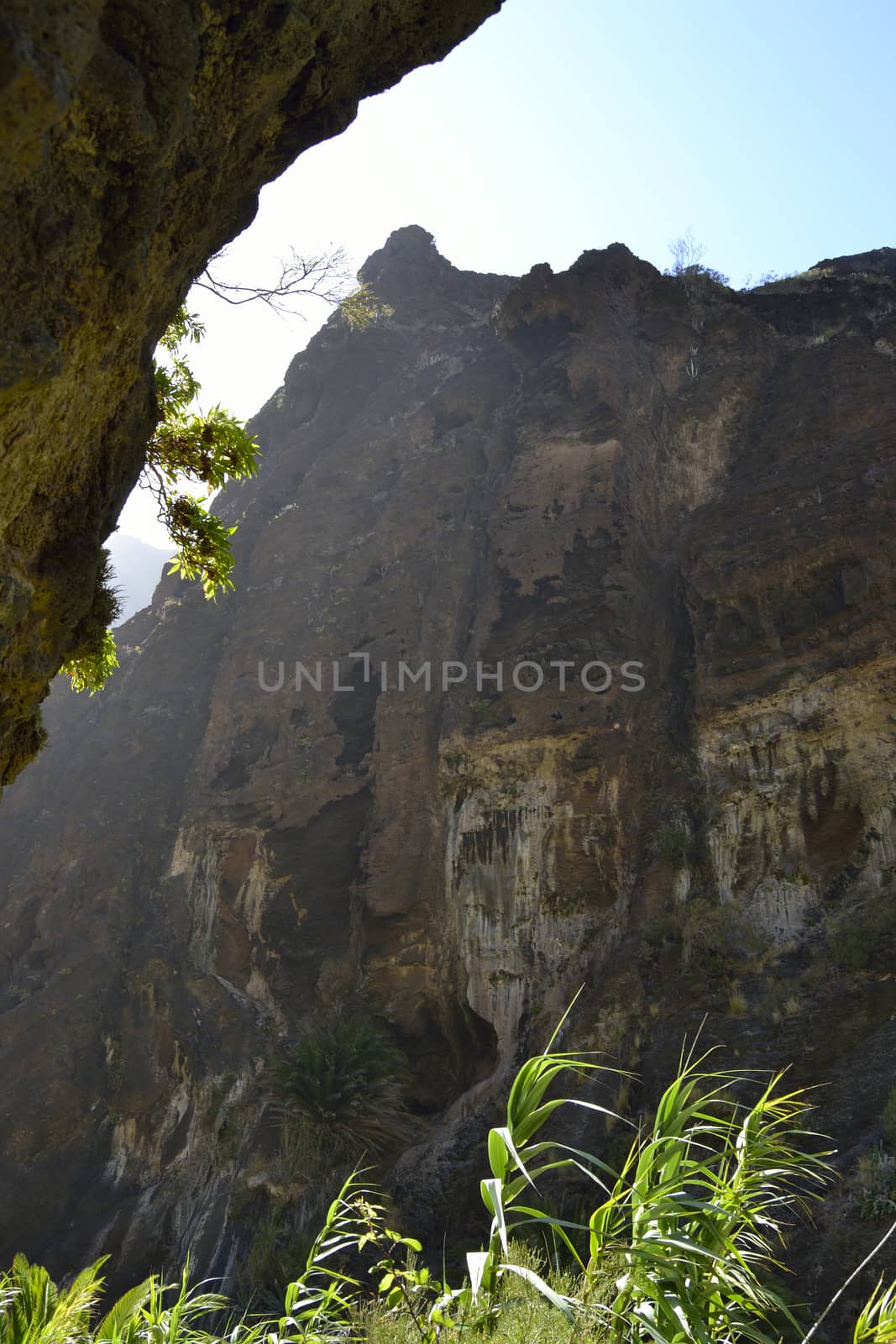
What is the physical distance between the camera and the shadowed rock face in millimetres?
3553

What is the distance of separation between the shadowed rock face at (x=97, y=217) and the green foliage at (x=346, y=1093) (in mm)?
14214

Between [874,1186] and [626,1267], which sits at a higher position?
[626,1267]

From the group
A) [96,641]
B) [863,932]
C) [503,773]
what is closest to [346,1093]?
[503,773]

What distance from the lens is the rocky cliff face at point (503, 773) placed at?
691 inches

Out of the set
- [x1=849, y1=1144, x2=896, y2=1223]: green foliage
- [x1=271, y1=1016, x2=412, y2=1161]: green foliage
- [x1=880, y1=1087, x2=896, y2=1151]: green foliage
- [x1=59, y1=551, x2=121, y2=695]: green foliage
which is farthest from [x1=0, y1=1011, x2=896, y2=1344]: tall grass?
[x1=271, y1=1016, x2=412, y2=1161]: green foliage

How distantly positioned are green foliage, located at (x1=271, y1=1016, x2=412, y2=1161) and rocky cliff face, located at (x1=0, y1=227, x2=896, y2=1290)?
1.10 meters

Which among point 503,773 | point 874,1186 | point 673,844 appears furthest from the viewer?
point 503,773

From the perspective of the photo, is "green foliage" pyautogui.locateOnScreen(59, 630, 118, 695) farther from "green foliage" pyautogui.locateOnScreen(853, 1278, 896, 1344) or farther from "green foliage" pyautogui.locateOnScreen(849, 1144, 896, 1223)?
"green foliage" pyautogui.locateOnScreen(849, 1144, 896, 1223)

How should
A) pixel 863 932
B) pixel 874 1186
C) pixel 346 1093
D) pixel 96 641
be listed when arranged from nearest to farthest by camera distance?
1. pixel 96 641
2. pixel 874 1186
3. pixel 863 932
4. pixel 346 1093

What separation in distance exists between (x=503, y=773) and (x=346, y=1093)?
6.93 m

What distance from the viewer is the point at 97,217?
13.6 feet

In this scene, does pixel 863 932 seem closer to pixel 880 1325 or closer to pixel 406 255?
pixel 880 1325

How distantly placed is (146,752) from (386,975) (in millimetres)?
11643

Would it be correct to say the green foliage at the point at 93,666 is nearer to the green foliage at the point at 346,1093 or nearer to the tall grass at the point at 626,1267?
the tall grass at the point at 626,1267
